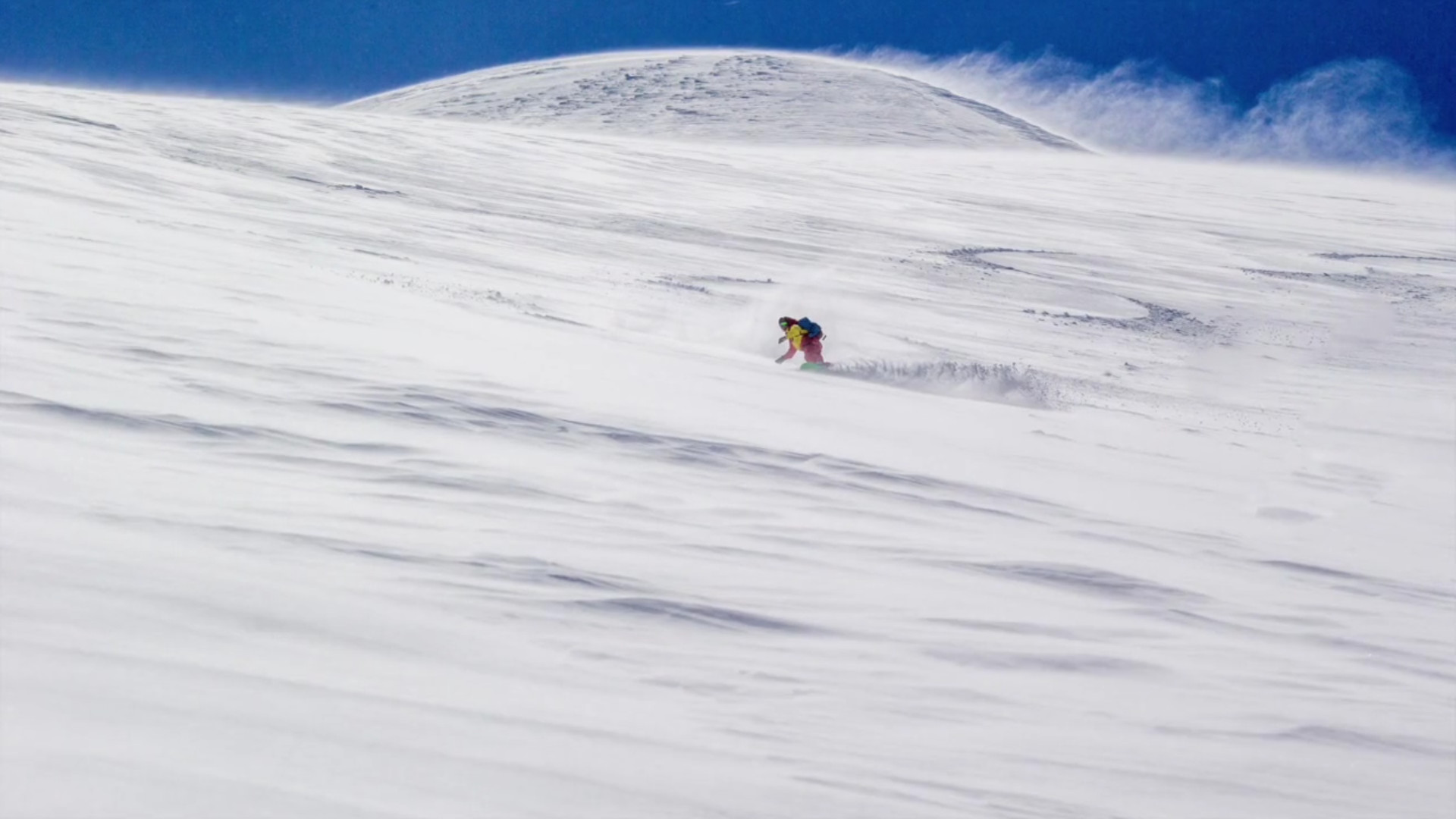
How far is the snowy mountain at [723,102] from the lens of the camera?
22.5 metres

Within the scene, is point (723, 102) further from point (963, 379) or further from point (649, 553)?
point (649, 553)

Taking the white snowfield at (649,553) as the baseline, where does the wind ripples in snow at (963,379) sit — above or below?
above

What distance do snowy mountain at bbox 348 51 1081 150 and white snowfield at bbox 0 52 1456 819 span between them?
14279mm

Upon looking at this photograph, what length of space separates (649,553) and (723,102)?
22218 mm

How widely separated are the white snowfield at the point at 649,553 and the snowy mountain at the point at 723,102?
1428 centimetres

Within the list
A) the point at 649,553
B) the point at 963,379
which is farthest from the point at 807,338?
the point at 649,553

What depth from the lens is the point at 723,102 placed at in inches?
969

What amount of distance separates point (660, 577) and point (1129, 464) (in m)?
2.80

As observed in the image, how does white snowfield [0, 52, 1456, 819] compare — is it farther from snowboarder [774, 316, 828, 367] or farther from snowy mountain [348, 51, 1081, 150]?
snowy mountain [348, 51, 1081, 150]

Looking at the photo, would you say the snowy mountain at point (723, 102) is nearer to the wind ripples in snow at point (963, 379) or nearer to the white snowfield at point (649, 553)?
the white snowfield at point (649, 553)

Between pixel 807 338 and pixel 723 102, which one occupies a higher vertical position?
pixel 723 102

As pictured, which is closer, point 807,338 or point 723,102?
point 807,338

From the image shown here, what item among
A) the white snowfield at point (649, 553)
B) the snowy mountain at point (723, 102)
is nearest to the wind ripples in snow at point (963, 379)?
the white snowfield at point (649, 553)

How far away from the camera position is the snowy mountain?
22469mm
